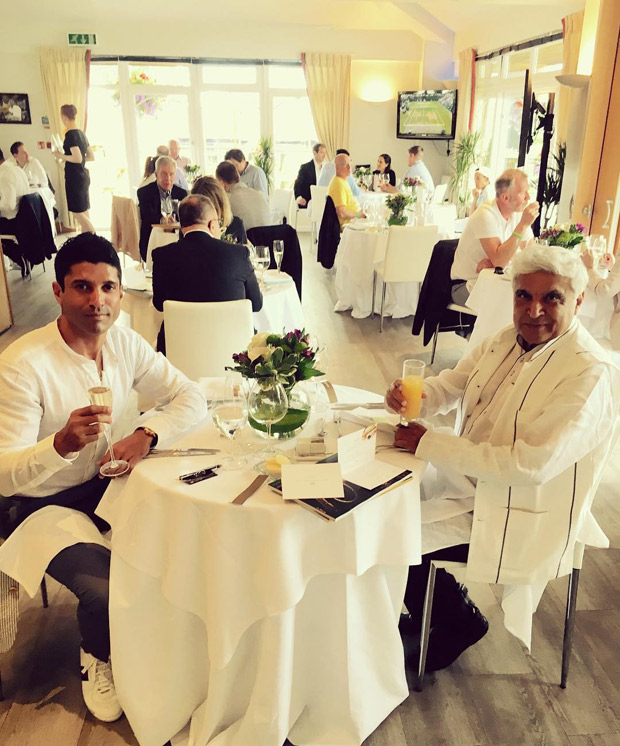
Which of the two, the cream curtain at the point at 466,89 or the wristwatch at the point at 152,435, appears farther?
the cream curtain at the point at 466,89

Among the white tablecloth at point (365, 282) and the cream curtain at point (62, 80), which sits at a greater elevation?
the cream curtain at point (62, 80)

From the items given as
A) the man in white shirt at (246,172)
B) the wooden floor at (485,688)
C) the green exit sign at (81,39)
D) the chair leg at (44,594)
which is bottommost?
the wooden floor at (485,688)

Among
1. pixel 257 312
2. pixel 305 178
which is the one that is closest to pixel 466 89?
pixel 305 178

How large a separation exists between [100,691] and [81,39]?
10647 mm

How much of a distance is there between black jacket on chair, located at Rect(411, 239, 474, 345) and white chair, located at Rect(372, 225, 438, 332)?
25.1 inches

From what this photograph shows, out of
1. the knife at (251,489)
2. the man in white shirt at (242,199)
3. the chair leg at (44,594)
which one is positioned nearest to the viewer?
the knife at (251,489)

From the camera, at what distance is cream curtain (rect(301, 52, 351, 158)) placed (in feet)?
34.6

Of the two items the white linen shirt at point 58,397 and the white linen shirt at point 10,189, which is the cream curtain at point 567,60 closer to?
the white linen shirt at point 10,189

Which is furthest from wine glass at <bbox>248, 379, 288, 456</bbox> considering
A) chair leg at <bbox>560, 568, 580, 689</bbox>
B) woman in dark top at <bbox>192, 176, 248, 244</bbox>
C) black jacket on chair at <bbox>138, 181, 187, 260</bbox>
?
black jacket on chair at <bbox>138, 181, 187, 260</bbox>

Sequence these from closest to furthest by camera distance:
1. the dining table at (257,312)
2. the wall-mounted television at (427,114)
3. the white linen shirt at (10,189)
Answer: the dining table at (257,312) < the white linen shirt at (10,189) < the wall-mounted television at (427,114)

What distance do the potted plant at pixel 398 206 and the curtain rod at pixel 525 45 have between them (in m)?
3.27

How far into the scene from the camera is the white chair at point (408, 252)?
511cm

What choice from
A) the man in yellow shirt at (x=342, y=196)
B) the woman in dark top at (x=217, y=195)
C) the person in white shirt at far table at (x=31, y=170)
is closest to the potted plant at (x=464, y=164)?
the man in yellow shirt at (x=342, y=196)

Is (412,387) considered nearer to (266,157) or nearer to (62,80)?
(266,157)
